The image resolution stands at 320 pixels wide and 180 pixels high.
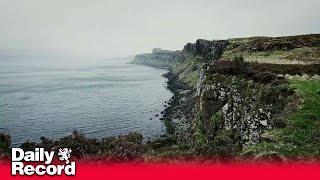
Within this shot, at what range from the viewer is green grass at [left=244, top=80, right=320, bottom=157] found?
30.3 meters

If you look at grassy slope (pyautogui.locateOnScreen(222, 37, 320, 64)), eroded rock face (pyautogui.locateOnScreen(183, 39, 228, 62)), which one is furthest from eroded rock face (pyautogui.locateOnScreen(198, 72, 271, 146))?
eroded rock face (pyautogui.locateOnScreen(183, 39, 228, 62))

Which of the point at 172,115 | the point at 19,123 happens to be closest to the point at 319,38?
the point at 172,115

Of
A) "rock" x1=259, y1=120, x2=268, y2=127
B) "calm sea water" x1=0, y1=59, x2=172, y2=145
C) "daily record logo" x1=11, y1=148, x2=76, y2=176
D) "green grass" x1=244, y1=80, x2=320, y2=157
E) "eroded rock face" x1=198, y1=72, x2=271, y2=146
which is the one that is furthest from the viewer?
"calm sea water" x1=0, y1=59, x2=172, y2=145

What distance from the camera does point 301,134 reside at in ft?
109

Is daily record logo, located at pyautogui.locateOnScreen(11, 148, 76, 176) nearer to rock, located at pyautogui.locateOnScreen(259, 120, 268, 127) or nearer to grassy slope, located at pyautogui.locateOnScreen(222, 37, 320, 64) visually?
rock, located at pyautogui.locateOnScreen(259, 120, 268, 127)

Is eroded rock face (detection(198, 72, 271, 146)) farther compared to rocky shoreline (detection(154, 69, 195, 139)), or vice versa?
rocky shoreline (detection(154, 69, 195, 139))

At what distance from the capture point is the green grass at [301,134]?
30.3 meters

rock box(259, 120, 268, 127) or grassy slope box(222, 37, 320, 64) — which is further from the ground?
grassy slope box(222, 37, 320, 64)

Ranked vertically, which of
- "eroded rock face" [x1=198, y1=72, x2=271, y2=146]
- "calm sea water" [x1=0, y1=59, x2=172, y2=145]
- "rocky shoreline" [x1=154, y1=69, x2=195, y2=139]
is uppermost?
"eroded rock face" [x1=198, y1=72, x2=271, y2=146]

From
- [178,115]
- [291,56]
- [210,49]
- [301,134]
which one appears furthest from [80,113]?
[301,134]

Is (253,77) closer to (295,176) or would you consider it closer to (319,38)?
(295,176)

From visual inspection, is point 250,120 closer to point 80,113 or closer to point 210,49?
point 80,113

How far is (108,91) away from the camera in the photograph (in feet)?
506

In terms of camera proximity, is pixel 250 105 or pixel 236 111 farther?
pixel 236 111
